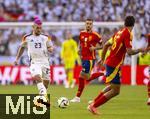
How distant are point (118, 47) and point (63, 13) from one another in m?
20.8

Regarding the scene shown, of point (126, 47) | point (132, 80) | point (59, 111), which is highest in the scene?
point (126, 47)

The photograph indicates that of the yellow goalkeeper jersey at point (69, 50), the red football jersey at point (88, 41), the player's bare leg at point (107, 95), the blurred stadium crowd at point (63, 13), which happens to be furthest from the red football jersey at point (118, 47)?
the blurred stadium crowd at point (63, 13)

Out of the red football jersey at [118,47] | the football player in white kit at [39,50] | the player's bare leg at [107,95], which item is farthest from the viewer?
the football player in white kit at [39,50]

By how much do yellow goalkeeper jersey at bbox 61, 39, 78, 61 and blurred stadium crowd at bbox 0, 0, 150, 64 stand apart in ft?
9.55

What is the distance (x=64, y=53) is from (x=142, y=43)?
4.94 meters

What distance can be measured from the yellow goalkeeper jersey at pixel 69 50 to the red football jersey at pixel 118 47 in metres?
13.5

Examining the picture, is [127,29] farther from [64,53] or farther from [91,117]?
[64,53]

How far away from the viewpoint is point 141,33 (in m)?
31.7

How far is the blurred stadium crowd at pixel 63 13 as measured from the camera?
3180cm

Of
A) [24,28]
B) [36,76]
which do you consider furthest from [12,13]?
[36,76]

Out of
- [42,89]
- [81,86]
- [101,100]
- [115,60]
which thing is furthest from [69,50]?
[101,100]

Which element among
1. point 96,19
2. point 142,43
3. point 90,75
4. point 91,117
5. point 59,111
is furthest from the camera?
point 96,19

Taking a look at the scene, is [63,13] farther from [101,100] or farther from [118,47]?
[101,100]

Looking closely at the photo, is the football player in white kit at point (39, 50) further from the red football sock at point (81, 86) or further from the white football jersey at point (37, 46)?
the red football sock at point (81, 86)
